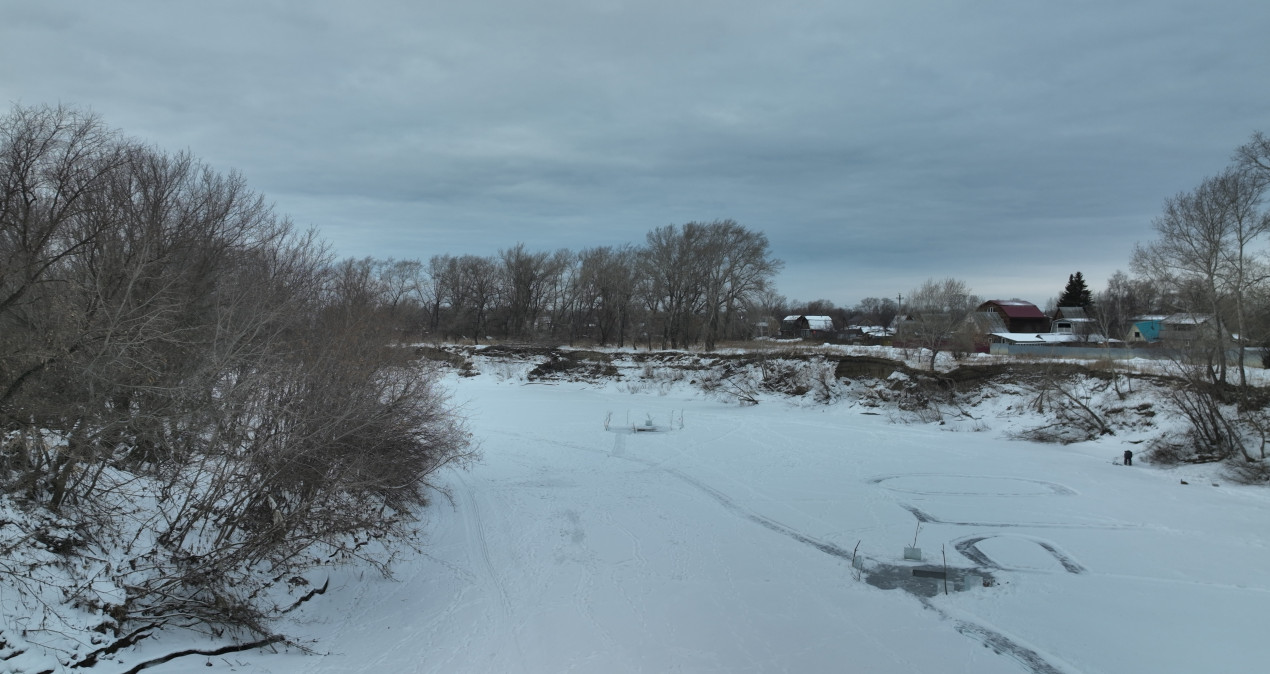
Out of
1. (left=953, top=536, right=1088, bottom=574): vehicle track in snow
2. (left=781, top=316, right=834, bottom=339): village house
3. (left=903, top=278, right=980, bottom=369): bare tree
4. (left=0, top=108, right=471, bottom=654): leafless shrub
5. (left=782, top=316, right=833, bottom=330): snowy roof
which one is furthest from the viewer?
(left=782, top=316, right=833, bottom=330): snowy roof

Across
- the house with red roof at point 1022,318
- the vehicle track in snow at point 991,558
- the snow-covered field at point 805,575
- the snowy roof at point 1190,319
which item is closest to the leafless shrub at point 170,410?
the snow-covered field at point 805,575

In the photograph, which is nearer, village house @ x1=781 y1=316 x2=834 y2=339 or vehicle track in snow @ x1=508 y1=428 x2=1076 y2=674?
vehicle track in snow @ x1=508 y1=428 x2=1076 y2=674

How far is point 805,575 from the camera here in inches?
368

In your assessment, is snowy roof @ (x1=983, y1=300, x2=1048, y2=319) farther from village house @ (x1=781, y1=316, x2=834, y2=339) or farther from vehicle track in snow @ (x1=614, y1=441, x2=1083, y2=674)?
vehicle track in snow @ (x1=614, y1=441, x2=1083, y2=674)

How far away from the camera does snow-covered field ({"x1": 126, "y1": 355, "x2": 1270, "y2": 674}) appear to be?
7.11 m

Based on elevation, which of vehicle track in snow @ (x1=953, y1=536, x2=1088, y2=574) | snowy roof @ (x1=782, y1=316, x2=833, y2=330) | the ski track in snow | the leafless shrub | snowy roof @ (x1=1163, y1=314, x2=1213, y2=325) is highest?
snowy roof @ (x1=782, y1=316, x2=833, y2=330)

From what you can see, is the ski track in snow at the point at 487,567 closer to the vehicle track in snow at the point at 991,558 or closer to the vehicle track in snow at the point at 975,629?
the vehicle track in snow at the point at 975,629

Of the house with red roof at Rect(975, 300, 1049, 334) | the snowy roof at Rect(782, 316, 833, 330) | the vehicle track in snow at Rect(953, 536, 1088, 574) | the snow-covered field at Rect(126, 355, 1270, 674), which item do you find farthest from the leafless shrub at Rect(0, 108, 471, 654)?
the snowy roof at Rect(782, 316, 833, 330)

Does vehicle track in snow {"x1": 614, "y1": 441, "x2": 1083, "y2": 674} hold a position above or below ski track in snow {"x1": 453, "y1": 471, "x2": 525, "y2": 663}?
above

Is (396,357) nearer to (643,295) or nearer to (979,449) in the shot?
(979,449)

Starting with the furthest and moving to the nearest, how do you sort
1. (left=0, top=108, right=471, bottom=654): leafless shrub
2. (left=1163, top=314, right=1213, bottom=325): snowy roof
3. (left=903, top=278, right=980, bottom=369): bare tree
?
(left=903, top=278, right=980, bottom=369): bare tree
(left=1163, top=314, right=1213, bottom=325): snowy roof
(left=0, top=108, right=471, bottom=654): leafless shrub

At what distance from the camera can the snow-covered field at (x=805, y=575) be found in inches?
280

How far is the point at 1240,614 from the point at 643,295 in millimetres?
52076

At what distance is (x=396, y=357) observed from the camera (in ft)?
42.5
